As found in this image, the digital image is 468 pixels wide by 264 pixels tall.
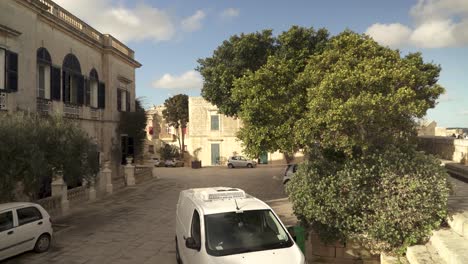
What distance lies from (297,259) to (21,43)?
48.3 feet

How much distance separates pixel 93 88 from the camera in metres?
22.5

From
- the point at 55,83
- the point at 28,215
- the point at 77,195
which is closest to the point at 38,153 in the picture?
the point at 28,215

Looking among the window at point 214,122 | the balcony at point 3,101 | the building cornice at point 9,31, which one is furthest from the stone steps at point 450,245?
the window at point 214,122

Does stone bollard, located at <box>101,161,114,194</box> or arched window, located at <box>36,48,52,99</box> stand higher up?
arched window, located at <box>36,48,52,99</box>

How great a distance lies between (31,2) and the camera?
15953 millimetres

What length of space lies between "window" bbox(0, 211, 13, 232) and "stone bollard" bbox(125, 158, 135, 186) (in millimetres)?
15199

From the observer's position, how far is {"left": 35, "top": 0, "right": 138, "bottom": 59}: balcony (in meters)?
18.3

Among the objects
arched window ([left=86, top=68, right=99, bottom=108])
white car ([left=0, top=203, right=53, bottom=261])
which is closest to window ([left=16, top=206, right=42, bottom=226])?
white car ([left=0, top=203, right=53, bottom=261])

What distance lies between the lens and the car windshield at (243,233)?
20.3 ft

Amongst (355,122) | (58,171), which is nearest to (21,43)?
(58,171)

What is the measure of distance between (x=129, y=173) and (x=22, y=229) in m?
15.3

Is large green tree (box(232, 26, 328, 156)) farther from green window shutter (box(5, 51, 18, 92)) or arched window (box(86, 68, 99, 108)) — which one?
arched window (box(86, 68, 99, 108))

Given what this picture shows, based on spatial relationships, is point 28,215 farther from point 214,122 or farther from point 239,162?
point 214,122

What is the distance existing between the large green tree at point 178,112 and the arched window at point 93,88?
28077 mm
